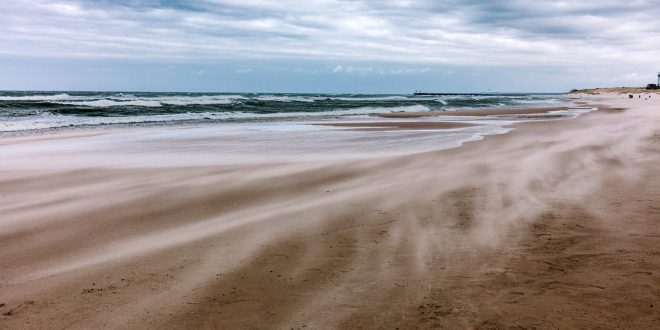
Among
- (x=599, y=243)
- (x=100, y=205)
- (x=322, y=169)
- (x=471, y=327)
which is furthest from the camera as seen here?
(x=322, y=169)

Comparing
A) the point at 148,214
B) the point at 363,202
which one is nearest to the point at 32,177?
the point at 148,214

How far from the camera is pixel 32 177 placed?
8.77m

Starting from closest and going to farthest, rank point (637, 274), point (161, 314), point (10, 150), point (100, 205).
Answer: point (161, 314) → point (637, 274) → point (100, 205) → point (10, 150)

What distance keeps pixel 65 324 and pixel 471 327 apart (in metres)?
2.89

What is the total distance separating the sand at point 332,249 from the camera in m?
3.60

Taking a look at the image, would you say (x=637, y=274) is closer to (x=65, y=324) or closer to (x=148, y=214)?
(x=65, y=324)

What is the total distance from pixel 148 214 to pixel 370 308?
3.81m

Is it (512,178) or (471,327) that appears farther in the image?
(512,178)

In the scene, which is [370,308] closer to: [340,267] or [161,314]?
[340,267]

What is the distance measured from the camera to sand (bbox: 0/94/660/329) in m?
3.60

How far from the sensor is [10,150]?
12797 mm

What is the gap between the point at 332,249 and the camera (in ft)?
16.1

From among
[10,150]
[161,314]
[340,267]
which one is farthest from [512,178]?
[10,150]

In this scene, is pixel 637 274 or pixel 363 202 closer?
pixel 637 274
